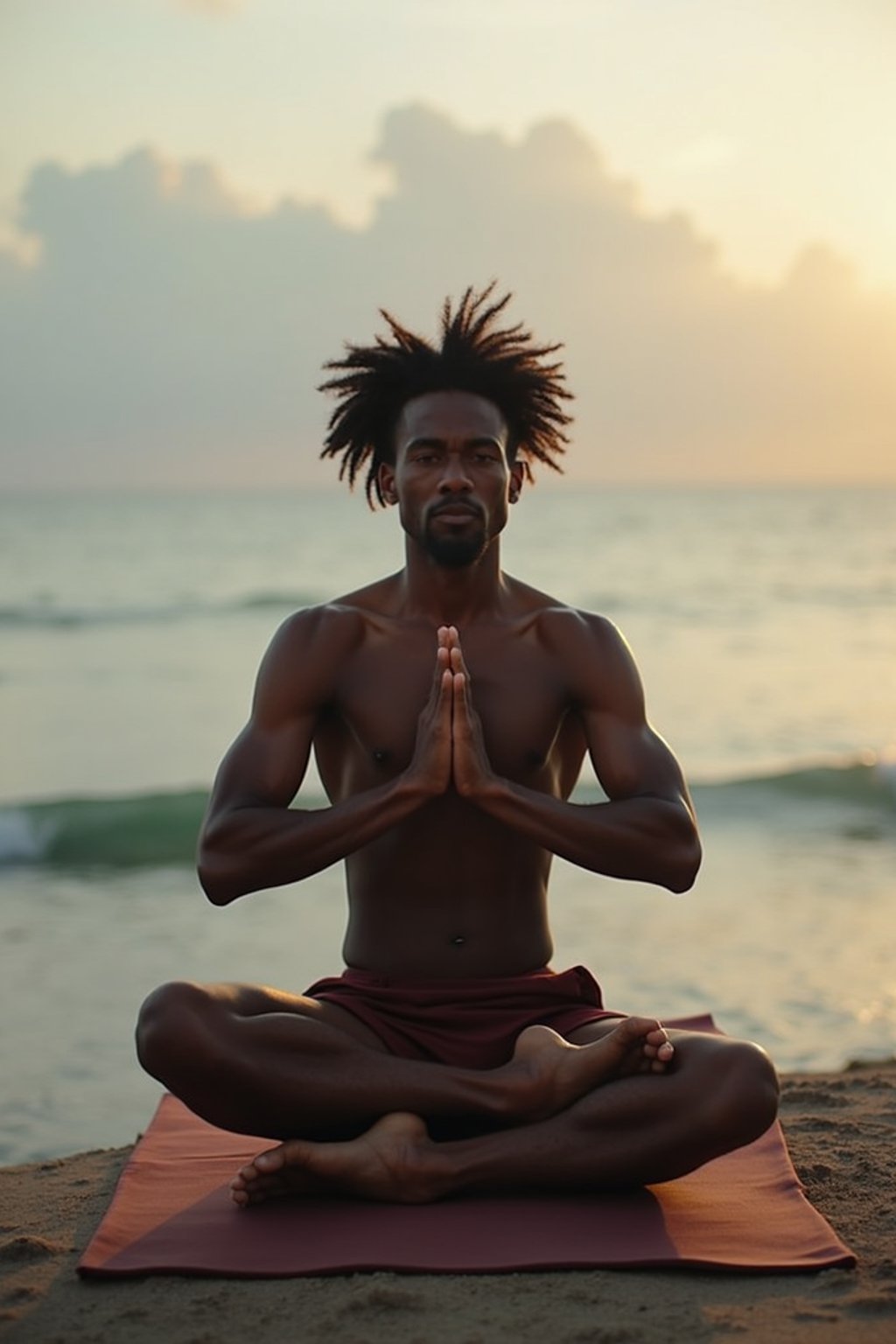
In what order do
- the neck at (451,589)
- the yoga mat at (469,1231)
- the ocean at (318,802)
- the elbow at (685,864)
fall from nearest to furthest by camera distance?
1. the yoga mat at (469,1231)
2. the elbow at (685,864)
3. the neck at (451,589)
4. the ocean at (318,802)

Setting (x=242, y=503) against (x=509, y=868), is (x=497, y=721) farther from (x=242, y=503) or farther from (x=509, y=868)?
(x=242, y=503)

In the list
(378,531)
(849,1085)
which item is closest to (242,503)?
(378,531)

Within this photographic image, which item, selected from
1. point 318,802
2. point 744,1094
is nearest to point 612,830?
point 744,1094

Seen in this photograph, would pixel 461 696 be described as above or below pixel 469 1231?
above

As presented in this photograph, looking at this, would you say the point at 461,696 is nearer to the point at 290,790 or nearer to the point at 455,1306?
the point at 290,790

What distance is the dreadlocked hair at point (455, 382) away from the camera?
4512 mm

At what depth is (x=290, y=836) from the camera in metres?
3.92

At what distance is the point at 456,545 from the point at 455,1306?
1.75 m

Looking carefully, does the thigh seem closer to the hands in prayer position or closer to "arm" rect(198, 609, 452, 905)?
"arm" rect(198, 609, 452, 905)

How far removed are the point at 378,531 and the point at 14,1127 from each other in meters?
46.4

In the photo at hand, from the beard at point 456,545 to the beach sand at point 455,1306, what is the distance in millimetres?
1667

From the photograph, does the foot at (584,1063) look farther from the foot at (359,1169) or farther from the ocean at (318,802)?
the ocean at (318,802)

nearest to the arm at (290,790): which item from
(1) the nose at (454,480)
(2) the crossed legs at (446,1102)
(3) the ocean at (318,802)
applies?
(2) the crossed legs at (446,1102)

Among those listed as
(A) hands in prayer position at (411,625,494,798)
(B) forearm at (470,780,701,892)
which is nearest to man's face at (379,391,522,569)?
(A) hands in prayer position at (411,625,494,798)
